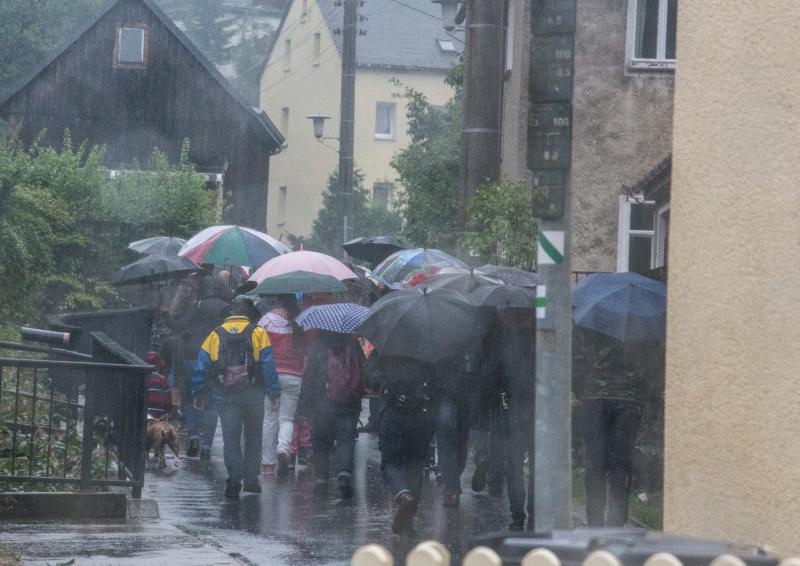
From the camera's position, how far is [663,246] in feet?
51.0

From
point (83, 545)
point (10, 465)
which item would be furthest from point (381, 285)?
point (83, 545)

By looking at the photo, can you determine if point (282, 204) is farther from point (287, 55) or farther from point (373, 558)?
point (373, 558)

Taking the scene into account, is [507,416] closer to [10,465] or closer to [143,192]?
[10,465]

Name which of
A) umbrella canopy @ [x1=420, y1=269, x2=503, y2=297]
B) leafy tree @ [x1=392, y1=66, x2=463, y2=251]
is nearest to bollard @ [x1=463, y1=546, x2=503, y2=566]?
umbrella canopy @ [x1=420, y1=269, x2=503, y2=297]

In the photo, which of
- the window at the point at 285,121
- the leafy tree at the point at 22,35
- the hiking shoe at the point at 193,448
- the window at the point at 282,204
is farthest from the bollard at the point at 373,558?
the window at the point at 285,121

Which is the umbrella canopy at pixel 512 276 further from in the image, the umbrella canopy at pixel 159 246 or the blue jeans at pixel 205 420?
the umbrella canopy at pixel 159 246

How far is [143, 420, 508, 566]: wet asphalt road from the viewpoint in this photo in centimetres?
941

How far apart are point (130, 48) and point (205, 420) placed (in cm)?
2655

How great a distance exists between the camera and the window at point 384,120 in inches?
2238

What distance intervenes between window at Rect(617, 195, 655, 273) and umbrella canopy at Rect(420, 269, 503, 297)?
5501 mm

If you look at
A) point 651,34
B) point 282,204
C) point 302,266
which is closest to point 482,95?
point 651,34

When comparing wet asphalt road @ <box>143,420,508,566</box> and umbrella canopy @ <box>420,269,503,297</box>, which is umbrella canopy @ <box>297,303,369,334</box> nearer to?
umbrella canopy @ <box>420,269,503,297</box>

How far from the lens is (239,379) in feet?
Answer: 37.8

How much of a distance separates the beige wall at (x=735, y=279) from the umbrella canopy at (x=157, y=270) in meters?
9.54
